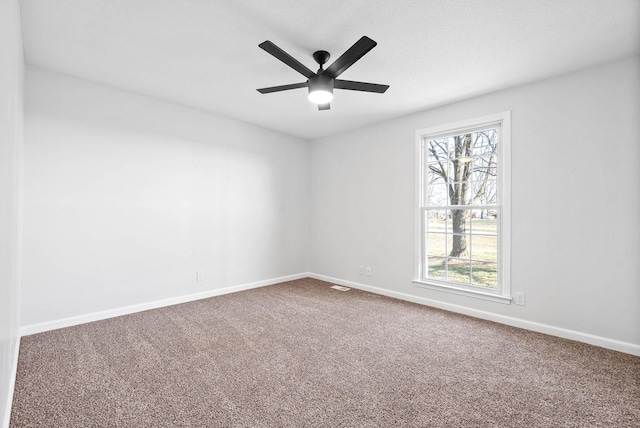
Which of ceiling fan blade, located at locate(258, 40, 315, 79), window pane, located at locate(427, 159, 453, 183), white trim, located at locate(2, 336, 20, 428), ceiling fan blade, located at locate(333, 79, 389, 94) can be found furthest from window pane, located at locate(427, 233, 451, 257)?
white trim, located at locate(2, 336, 20, 428)

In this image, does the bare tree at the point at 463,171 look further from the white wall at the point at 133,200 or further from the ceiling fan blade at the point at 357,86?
the white wall at the point at 133,200

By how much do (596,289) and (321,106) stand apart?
10.0ft

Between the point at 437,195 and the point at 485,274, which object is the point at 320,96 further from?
the point at 485,274

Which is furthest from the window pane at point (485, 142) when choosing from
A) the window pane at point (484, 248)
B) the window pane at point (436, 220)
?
the window pane at point (484, 248)

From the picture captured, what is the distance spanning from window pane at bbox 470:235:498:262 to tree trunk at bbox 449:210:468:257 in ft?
0.35

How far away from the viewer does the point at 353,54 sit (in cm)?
209

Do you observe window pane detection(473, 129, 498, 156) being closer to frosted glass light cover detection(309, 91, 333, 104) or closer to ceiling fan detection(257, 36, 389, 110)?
ceiling fan detection(257, 36, 389, 110)

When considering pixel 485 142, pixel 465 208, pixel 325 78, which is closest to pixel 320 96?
pixel 325 78

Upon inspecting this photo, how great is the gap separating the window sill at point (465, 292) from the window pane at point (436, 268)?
0.46 ft

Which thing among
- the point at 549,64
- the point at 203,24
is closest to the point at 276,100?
the point at 203,24

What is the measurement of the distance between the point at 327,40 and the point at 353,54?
1.45 feet

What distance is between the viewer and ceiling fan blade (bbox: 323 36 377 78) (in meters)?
1.94

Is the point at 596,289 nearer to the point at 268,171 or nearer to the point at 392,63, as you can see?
the point at 392,63

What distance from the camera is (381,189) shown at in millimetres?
4418
